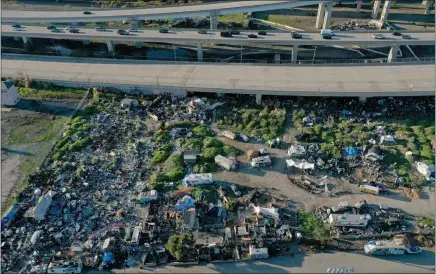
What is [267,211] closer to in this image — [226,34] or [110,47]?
[226,34]

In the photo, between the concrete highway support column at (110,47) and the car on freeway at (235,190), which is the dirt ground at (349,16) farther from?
the car on freeway at (235,190)

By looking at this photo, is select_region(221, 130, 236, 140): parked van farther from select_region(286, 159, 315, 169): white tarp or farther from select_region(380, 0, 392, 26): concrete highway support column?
select_region(380, 0, 392, 26): concrete highway support column

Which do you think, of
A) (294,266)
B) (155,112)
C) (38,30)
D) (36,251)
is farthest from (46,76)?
(294,266)

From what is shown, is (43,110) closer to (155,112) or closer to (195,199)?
(155,112)

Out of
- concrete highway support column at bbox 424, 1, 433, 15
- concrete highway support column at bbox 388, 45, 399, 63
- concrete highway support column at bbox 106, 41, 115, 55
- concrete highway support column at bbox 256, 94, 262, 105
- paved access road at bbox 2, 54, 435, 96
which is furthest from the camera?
concrete highway support column at bbox 424, 1, 433, 15

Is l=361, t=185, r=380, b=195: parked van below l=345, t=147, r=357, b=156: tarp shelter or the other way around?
below

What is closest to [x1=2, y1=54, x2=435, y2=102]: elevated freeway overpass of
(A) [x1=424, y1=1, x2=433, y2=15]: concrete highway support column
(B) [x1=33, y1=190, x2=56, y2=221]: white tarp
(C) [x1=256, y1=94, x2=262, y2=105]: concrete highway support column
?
(C) [x1=256, y1=94, x2=262, y2=105]: concrete highway support column
